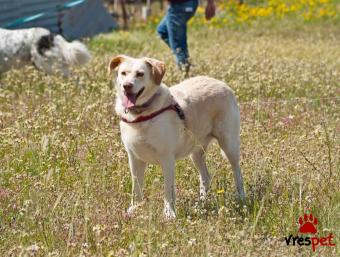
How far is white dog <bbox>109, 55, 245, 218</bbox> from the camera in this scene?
5355 mm

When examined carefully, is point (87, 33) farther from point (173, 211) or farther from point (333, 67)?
point (173, 211)

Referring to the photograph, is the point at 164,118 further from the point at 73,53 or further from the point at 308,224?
the point at 73,53

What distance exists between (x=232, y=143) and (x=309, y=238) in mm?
1406

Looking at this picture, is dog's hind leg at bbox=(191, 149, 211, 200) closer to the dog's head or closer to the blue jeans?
the dog's head

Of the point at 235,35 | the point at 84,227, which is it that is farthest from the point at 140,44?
the point at 84,227

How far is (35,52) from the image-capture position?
10828mm

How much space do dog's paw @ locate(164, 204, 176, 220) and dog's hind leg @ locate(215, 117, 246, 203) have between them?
0.68 metres

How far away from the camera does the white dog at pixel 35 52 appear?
10.8 meters

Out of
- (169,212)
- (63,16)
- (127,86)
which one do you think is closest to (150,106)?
(127,86)

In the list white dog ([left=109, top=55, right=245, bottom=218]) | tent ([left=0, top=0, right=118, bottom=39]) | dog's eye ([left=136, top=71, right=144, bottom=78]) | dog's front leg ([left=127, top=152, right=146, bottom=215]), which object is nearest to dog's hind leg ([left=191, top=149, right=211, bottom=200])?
white dog ([left=109, top=55, right=245, bottom=218])

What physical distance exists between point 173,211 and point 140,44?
33.1 ft

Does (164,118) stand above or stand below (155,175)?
above

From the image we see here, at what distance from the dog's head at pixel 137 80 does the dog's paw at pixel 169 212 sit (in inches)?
29.4

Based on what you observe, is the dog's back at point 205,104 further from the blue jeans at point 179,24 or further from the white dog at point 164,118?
the blue jeans at point 179,24
